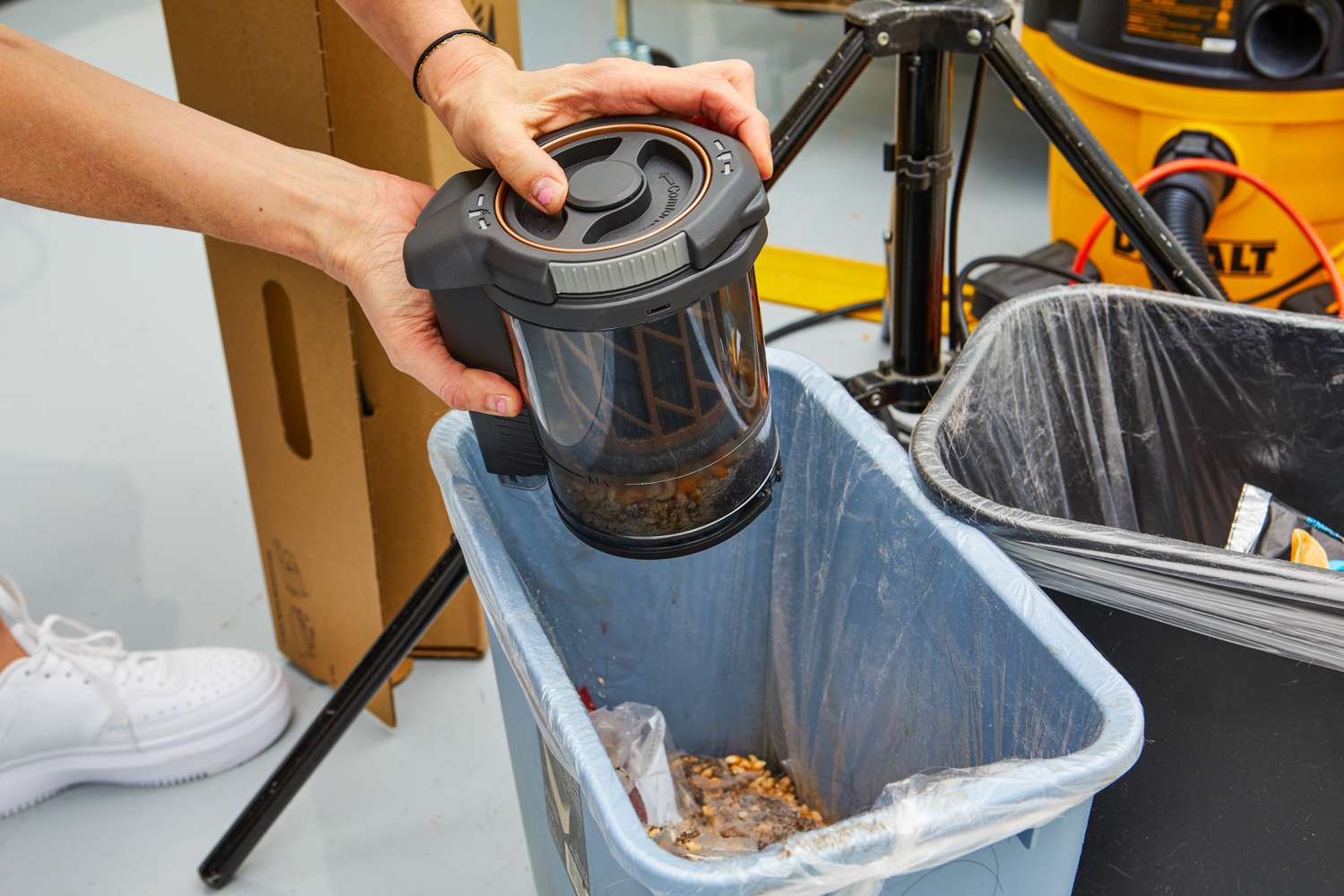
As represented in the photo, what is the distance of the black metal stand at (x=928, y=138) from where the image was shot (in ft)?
2.95

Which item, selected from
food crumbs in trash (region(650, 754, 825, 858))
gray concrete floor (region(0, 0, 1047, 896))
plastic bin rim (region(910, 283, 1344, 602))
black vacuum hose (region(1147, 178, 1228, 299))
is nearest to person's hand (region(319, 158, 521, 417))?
plastic bin rim (region(910, 283, 1344, 602))

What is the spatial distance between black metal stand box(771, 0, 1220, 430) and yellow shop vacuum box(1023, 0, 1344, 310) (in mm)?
378

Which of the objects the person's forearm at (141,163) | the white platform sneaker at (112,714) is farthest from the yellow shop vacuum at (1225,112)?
the white platform sneaker at (112,714)

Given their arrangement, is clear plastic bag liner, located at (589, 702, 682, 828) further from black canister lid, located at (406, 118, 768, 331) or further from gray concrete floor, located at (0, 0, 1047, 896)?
black canister lid, located at (406, 118, 768, 331)

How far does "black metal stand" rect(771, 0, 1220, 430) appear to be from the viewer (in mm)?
899

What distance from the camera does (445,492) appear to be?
715 mm

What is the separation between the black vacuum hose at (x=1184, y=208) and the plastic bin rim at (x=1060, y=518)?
504mm

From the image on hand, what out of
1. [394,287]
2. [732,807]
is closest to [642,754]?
[732,807]

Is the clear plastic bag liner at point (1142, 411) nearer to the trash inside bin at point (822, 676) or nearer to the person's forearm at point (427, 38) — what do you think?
the trash inside bin at point (822, 676)

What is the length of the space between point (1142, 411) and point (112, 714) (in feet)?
2.94

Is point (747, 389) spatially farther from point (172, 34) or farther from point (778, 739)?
point (172, 34)

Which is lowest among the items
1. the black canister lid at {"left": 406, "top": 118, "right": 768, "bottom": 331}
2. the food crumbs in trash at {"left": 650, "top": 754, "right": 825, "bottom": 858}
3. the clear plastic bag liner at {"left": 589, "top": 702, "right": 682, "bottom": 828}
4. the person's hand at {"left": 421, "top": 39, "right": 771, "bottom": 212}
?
the food crumbs in trash at {"left": 650, "top": 754, "right": 825, "bottom": 858}

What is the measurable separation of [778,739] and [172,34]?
735 millimetres

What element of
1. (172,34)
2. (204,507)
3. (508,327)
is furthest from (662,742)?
(204,507)
